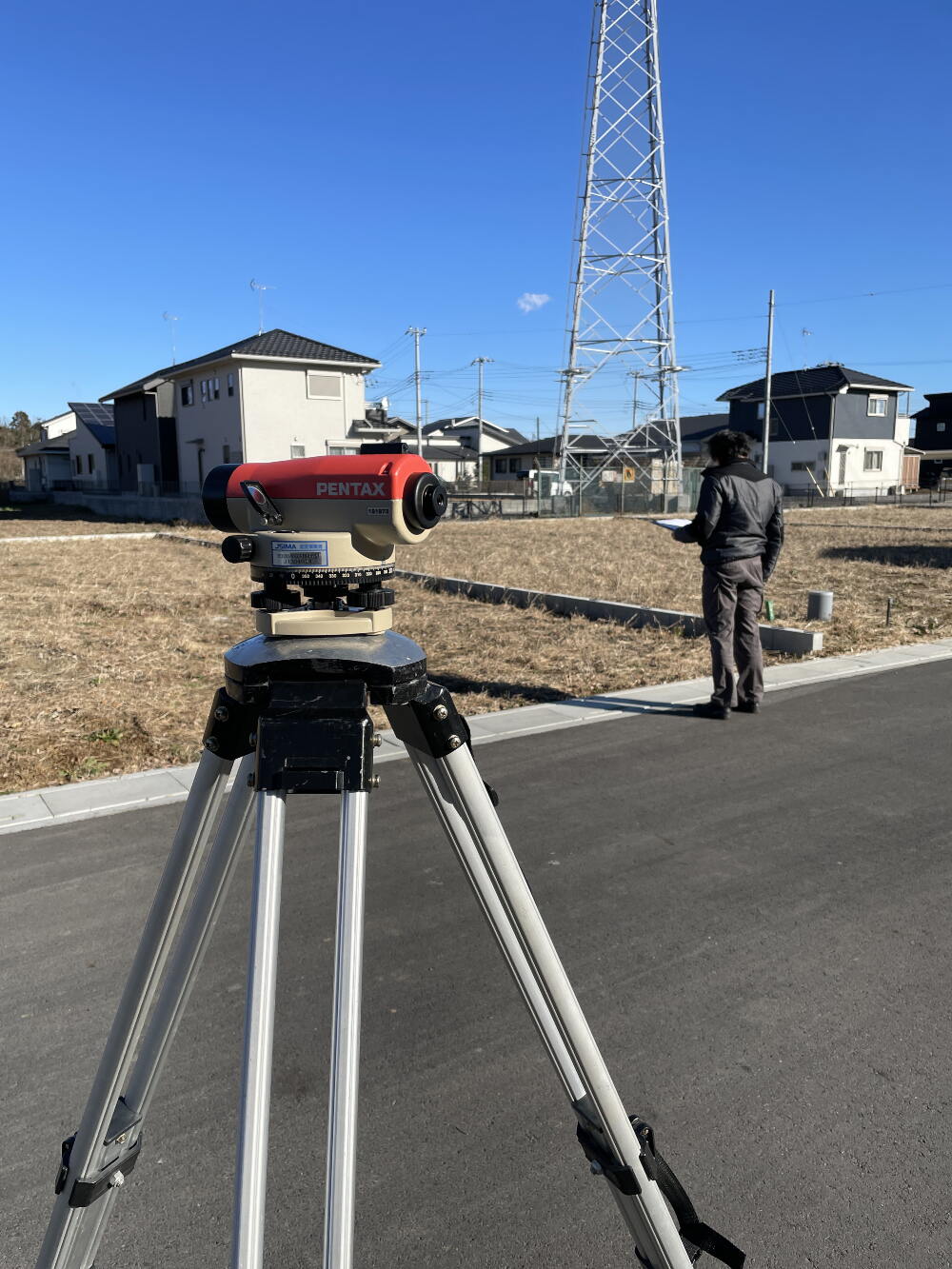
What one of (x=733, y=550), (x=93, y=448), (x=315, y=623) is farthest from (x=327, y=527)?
(x=93, y=448)

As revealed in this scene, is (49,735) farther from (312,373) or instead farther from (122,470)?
(122,470)

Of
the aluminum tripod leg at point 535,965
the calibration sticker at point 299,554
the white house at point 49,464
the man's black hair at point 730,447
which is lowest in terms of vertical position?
the aluminum tripod leg at point 535,965

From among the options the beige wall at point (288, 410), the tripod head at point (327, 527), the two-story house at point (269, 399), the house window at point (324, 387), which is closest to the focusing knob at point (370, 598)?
the tripod head at point (327, 527)

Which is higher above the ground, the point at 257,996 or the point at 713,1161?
the point at 257,996

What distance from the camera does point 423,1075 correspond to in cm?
265

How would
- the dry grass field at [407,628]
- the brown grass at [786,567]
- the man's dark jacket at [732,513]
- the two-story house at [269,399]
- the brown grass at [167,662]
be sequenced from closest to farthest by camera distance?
1. the brown grass at [167,662]
2. the man's dark jacket at [732,513]
3. the dry grass field at [407,628]
4. the brown grass at [786,567]
5. the two-story house at [269,399]

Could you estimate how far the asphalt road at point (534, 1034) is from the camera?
2.16 metres

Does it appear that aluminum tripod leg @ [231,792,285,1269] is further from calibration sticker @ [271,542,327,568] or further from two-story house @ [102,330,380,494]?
two-story house @ [102,330,380,494]

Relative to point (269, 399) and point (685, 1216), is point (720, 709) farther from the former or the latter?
point (269, 399)

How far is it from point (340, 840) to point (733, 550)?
→ 5.09 m

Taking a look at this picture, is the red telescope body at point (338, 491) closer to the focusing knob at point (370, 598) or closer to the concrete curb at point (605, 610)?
the focusing knob at point (370, 598)

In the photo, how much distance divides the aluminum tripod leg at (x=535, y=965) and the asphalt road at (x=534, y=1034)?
0.49m

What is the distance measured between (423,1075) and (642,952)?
1.03 meters

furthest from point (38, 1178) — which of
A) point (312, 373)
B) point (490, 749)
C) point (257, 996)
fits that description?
point (312, 373)
